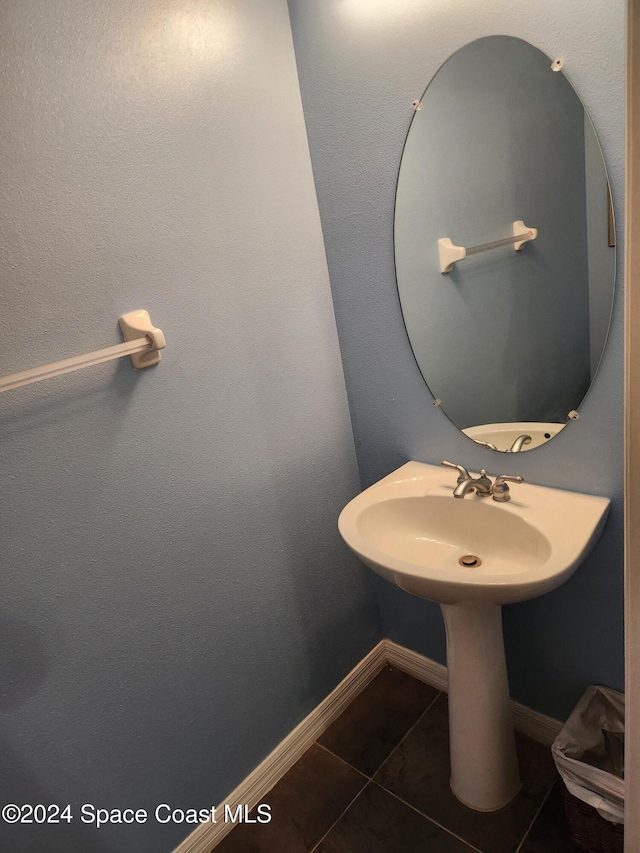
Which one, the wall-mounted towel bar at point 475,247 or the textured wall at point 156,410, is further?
the wall-mounted towel bar at point 475,247

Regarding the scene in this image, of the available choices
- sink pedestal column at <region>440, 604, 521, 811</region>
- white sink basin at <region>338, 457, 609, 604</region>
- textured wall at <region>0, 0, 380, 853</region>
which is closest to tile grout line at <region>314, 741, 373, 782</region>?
textured wall at <region>0, 0, 380, 853</region>

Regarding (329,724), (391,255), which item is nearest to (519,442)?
(391,255)

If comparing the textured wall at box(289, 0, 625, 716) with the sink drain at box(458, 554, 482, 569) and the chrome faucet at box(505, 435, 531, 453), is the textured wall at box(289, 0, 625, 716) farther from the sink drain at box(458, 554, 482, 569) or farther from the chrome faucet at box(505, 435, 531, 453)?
the sink drain at box(458, 554, 482, 569)

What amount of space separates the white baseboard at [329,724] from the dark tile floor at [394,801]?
3 cm

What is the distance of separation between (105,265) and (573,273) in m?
0.95

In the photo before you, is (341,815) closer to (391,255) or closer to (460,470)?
(460,470)

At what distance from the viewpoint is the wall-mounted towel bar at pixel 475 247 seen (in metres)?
1.23

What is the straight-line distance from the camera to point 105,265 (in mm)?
1142

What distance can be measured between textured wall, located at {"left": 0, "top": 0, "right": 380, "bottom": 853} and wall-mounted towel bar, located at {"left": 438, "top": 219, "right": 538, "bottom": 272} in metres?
0.35

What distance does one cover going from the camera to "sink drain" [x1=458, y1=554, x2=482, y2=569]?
139cm

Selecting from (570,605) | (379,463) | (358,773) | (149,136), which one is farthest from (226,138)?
(358,773)

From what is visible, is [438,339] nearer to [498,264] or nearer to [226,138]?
[498,264]

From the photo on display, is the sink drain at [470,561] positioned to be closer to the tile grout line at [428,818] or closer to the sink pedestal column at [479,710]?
the sink pedestal column at [479,710]

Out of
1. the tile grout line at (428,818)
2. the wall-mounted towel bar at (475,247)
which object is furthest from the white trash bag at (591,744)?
the wall-mounted towel bar at (475,247)
